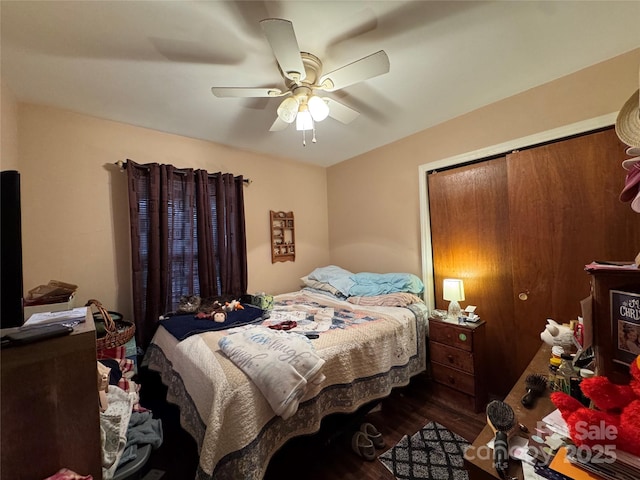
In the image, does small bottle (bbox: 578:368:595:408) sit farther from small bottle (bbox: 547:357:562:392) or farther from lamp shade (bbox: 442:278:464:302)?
lamp shade (bbox: 442:278:464:302)

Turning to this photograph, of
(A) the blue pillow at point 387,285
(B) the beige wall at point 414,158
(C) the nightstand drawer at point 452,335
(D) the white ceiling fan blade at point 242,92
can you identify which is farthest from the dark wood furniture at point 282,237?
(C) the nightstand drawer at point 452,335

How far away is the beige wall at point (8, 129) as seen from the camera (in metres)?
1.60

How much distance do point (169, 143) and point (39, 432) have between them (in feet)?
8.52

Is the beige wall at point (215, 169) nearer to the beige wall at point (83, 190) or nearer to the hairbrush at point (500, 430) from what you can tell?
the beige wall at point (83, 190)

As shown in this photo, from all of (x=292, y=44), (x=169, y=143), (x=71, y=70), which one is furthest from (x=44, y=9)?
(x=169, y=143)

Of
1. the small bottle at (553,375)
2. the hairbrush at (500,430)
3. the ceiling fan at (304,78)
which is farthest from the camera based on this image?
the ceiling fan at (304,78)

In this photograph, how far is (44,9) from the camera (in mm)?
1178

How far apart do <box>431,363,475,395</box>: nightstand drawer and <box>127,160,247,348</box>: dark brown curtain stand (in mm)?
2117

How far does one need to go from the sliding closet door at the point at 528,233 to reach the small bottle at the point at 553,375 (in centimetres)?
88

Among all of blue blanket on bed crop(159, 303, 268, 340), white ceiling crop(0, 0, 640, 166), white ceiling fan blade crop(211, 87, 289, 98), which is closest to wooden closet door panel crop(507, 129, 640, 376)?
white ceiling crop(0, 0, 640, 166)

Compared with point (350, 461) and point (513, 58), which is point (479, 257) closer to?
point (513, 58)

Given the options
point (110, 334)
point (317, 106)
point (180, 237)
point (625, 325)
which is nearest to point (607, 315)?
point (625, 325)

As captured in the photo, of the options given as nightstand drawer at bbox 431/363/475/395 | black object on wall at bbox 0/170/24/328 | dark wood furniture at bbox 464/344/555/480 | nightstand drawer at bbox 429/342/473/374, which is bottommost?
nightstand drawer at bbox 431/363/475/395

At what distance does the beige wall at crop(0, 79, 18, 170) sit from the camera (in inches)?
62.9
